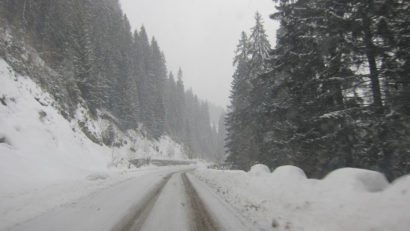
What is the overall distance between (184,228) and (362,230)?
338 centimetres

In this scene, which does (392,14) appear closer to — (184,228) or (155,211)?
(184,228)

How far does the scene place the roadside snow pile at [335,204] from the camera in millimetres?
3983

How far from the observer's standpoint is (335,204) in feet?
16.6

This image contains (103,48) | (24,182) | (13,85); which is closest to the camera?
(24,182)

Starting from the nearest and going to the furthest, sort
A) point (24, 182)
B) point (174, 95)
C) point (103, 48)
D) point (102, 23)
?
1. point (24, 182)
2. point (103, 48)
3. point (102, 23)
4. point (174, 95)

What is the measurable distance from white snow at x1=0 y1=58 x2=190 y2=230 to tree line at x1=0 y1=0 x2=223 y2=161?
20.5 feet

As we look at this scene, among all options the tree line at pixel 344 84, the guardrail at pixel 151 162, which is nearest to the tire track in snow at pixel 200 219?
the tree line at pixel 344 84

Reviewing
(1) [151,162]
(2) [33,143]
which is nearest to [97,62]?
(1) [151,162]

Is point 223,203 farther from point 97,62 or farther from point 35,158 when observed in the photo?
point 97,62

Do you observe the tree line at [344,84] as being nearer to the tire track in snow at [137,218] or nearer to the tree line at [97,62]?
the tire track in snow at [137,218]

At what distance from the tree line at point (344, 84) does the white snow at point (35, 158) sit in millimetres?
10691

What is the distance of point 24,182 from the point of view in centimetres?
952

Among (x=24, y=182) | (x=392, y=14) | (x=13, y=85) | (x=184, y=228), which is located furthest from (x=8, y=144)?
(x=392, y=14)

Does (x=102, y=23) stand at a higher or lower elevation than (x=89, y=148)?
higher
